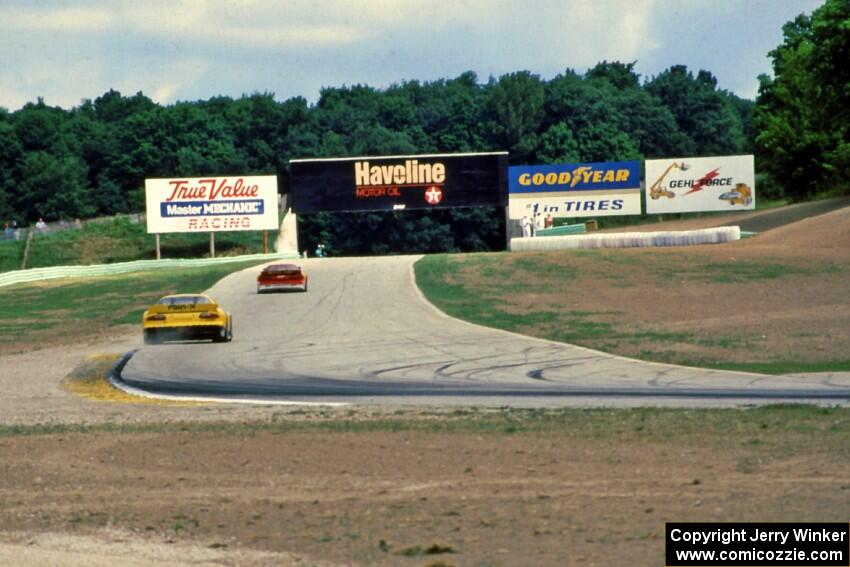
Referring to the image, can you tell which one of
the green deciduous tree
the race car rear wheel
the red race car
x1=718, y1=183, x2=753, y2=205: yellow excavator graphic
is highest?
the green deciduous tree

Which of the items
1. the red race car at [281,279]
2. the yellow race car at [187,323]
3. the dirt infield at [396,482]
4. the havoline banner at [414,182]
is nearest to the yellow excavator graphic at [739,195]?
the havoline banner at [414,182]

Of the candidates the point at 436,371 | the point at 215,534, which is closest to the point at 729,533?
the point at 215,534

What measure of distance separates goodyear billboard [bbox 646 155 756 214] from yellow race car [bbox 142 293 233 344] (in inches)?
2209

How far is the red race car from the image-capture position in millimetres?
48719

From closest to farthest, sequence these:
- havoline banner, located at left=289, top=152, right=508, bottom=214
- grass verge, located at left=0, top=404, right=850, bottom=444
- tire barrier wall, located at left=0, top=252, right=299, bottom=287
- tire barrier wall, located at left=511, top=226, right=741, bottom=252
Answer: grass verge, located at left=0, top=404, right=850, bottom=444 → tire barrier wall, located at left=511, top=226, right=741, bottom=252 → tire barrier wall, located at left=0, top=252, right=299, bottom=287 → havoline banner, located at left=289, top=152, right=508, bottom=214

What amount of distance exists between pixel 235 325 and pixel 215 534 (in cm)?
2872

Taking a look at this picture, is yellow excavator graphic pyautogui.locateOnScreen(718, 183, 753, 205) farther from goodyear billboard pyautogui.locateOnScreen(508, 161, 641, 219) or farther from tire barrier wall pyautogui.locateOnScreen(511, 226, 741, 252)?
tire barrier wall pyautogui.locateOnScreen(511, 226, 741, 252)

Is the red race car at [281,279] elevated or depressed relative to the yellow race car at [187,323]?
elevated

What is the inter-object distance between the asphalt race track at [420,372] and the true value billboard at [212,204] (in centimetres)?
4369

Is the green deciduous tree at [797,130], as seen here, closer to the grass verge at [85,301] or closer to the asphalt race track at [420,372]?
the grass verge at [85,301]

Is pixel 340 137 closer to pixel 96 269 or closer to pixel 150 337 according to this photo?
pixel 96 269

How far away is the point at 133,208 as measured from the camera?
5212 inches

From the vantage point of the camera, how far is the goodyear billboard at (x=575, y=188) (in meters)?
83.1

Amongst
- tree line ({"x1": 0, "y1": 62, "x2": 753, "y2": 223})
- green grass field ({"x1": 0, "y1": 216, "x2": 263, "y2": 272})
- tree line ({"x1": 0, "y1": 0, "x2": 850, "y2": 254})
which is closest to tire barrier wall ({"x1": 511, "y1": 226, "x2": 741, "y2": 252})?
green grass field ({"x1": 0, "y1": 216, "x2": 263, "y2": 272})
